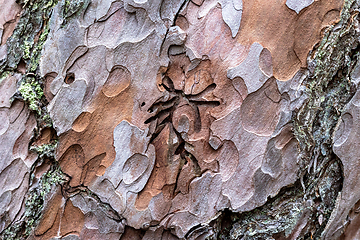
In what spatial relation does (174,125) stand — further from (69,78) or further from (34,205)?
(34,205)

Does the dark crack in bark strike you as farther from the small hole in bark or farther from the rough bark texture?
the small hole in bark

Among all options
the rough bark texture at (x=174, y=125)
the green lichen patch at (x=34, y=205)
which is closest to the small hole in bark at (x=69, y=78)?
the rough bark texture at (x=174, y=125)

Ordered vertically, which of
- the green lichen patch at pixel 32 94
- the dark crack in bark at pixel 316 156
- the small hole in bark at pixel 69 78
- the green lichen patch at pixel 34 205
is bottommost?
the green lichen patch at pixel 34 205

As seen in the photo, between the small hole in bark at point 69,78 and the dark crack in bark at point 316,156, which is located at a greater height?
the dark crack in bark at point 316,156

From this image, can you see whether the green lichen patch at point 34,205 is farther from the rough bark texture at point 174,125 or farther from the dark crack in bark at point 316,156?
the dark crack in bark at point 316,156

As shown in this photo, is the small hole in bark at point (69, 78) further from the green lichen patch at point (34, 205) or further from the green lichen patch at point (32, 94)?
the green lichen patch at point (34, 205)

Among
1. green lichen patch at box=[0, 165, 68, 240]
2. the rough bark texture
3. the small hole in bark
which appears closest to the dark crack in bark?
the rough bark texture

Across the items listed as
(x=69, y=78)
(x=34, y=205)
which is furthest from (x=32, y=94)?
(x=34, y=205)

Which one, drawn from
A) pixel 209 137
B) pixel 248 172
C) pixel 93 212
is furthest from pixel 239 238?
pixel 93 212
